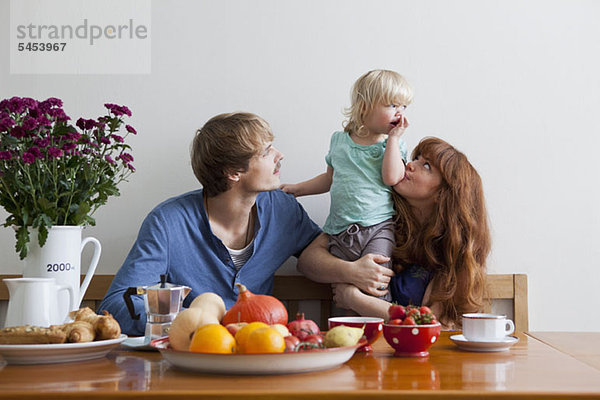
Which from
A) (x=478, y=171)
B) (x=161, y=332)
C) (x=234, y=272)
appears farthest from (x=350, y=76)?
(x=161, y=332)

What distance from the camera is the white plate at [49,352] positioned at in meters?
1.14

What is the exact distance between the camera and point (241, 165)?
1.94m

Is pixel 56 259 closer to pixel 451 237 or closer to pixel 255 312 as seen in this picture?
pixel 255 312

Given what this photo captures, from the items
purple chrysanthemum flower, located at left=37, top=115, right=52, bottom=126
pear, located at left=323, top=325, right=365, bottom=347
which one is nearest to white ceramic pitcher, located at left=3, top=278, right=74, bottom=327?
purple chrysanthemum flower, located at left=37, top=115, right=52, bottom=126

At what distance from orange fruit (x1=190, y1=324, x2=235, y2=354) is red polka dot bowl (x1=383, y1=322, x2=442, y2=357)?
34 centimetres

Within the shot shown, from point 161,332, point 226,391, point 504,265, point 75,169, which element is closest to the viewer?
point 226,391

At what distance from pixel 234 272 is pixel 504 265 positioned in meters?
0.93

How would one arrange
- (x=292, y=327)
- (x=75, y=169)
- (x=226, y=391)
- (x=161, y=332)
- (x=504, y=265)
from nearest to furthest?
(x=226, y=391)
(x=292, y=327)
(x=161, y=332)
(x=75, y=169)
(x=504, y=265)

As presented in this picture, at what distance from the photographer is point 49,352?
3.77 ft

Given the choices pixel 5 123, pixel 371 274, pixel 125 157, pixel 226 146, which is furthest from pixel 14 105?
pixel 371 274

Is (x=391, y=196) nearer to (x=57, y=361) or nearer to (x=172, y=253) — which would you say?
(x=172, y=253)

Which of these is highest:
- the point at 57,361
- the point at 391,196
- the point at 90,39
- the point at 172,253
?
the point at 90,39

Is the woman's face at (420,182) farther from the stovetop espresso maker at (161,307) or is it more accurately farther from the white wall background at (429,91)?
the stovetop espresso maker at (161,307)

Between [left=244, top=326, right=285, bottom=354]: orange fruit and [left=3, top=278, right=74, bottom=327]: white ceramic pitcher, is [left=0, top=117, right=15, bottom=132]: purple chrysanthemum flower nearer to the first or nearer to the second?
[left=3, top=278, right=74, bottom=327]: white ceramic pitcher
